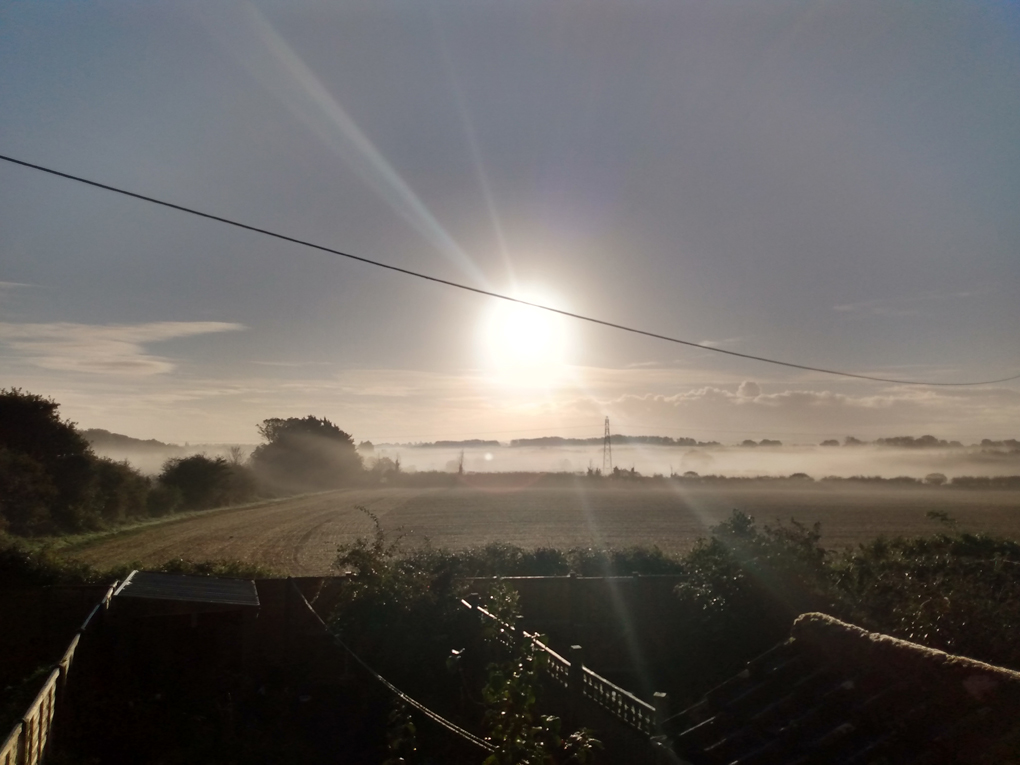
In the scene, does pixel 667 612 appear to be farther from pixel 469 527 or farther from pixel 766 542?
pixel 469 527

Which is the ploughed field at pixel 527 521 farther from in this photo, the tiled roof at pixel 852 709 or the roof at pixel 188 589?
the tiled roof at pixel 852 709

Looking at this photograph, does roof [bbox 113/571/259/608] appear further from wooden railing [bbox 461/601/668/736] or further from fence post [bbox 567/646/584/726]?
fence post [bbox 567/646/584/726]

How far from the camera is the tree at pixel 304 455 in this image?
2972 inches

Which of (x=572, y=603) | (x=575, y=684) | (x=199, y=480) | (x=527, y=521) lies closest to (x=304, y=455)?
(x=199, y=480)

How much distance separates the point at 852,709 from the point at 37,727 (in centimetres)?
605

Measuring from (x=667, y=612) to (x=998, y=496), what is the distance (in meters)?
60.7

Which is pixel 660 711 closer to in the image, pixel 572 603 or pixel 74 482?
pixel 572 603

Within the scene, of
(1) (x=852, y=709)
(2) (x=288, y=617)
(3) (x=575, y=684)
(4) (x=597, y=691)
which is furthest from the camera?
(2) (x=288, y=617)

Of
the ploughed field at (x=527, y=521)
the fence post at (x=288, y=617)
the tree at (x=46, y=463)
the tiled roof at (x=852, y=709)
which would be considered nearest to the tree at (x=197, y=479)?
the ploughed field at (x=527, y=521)

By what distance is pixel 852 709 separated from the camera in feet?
17.9

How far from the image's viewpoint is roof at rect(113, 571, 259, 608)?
10.4 metres

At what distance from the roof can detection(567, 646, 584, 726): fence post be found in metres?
5.04

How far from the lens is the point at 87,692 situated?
8648 millimetres

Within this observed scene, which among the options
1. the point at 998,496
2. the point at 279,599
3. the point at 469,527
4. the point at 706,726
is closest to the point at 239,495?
the point at 469,527
